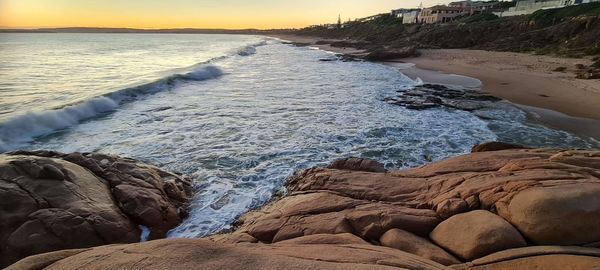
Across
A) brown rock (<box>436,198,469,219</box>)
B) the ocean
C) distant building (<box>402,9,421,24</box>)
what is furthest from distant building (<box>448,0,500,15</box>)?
brown rock (<box>436,198,469,219</box>)

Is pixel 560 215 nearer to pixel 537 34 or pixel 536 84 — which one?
pixel 536 84

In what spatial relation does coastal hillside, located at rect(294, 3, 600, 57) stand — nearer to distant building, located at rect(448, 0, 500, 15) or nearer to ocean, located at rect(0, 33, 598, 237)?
ocean, located at rect(0, 33, 598, 237)

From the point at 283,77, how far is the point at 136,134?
1475 cm

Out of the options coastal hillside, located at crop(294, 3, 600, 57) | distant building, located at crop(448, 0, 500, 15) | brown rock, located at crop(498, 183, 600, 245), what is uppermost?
distant building, located at crop(448, 0, 500, 15)

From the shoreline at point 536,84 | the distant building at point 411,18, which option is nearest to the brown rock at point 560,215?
the shoreline at point 536,84

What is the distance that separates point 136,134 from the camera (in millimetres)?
10672

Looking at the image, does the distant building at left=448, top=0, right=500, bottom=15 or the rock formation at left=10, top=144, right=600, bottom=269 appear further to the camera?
the distant building at left=448, top=0, right=500, bottom=15

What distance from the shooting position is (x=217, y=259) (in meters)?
2.73

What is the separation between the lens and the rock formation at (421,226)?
2.86 meters

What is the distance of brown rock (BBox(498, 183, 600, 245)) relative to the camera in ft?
11.6

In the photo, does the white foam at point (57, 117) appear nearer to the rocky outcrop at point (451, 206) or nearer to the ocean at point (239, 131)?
the ocean at point (239, 131)

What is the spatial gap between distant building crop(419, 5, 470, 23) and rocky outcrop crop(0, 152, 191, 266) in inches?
3260

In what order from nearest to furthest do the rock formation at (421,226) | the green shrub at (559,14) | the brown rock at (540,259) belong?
the rock formation at (421,226) → the brown rock at (540,259) → the green shrub at (559,14)

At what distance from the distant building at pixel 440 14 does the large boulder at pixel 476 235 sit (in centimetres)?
8291
